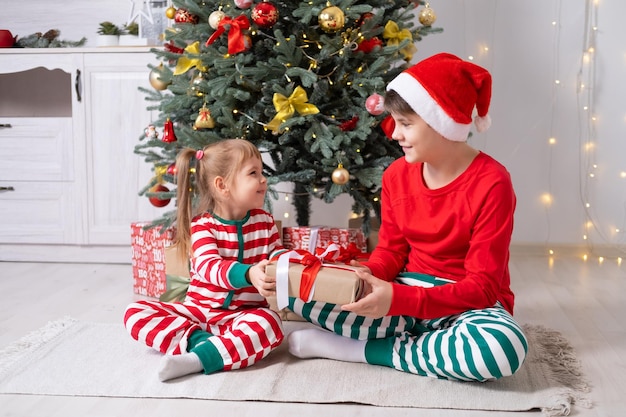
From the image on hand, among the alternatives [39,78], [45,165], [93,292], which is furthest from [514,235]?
[39,78]

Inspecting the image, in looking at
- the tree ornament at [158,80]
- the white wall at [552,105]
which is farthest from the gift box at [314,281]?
the white wall at [552,105]

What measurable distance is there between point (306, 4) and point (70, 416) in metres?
1.40

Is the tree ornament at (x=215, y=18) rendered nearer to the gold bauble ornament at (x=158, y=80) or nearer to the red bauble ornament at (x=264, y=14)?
the red bauble ornament at (x=264, y=14)

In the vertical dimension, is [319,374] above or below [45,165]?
A: below

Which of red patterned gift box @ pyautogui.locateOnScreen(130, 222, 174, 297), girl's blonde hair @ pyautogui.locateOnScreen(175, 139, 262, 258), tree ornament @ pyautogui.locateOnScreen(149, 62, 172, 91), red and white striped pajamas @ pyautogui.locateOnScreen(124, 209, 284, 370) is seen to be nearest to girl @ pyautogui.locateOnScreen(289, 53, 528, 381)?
red and white striped pajamas @ pyautogui.locateOnScreen(124, 209, 284, 370)

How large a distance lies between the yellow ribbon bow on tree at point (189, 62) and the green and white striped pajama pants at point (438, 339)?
92 cm

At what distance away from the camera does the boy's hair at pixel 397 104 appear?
Answer: 6.01ft

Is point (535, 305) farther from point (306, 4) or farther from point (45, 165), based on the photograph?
point (45, 165)

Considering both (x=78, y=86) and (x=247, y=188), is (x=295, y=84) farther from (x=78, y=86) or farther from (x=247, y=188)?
(x=78, y=86)

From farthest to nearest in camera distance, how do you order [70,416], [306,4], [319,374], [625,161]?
[625,161]
[306,4]
[319,374]
[70,416]

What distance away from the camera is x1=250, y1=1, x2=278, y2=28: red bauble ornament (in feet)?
7.55

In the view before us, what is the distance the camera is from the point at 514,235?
11.3ft

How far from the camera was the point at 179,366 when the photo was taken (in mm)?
1767

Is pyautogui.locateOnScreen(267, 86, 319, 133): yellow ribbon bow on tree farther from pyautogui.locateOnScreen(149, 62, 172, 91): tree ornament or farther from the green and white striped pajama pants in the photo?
the green and white striped pajama pants
